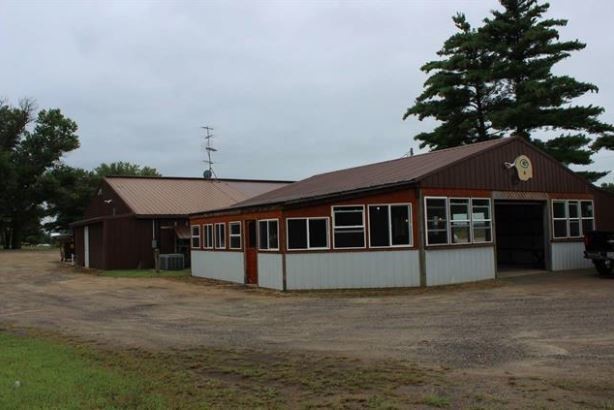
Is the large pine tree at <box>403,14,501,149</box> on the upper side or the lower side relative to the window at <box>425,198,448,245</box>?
upper

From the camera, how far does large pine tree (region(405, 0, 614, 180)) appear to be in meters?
31.4

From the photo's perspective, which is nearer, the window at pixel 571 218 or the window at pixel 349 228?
the window at pixel 349 228

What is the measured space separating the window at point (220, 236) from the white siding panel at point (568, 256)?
12.3m

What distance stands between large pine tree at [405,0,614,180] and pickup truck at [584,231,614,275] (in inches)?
520

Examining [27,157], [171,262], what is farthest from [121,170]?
[171,262]

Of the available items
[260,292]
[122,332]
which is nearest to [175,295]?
[260,292]

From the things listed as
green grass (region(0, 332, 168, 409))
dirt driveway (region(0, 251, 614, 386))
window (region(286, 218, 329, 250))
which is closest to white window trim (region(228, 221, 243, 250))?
dirt driveway (region(0, 251, 614, 386))

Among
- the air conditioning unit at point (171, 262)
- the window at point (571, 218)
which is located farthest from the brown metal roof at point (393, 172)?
the air conditioning unit at point (171, 262)

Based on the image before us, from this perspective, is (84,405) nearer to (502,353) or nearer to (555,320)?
(502,353)

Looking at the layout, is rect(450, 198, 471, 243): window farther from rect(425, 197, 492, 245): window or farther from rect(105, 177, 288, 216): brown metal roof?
rect(105, 177, 288, 216): brown metal roof

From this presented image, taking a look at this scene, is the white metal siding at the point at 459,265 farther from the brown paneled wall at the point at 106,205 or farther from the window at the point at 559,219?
the brown paneled wall at the point at 106,205

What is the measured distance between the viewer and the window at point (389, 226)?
17.9 metres

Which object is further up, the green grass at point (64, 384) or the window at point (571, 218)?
the window at point (571, 218)

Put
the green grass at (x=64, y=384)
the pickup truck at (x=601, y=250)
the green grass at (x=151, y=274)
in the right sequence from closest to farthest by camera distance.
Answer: the green grass at (x=64, y=384) < the pickup truck at (x=601, y=250) < the green grass at (x=151, y=274)
